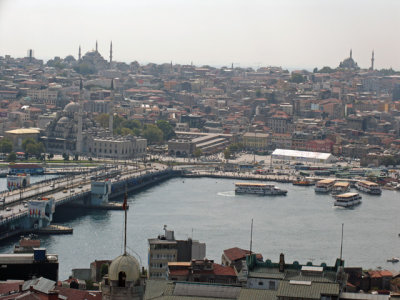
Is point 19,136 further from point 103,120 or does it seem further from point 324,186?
point 324,186

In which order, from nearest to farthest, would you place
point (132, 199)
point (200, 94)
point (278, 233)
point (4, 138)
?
point (278, 233) → point (132, 199) → point (4, 138) → point (200, 94)

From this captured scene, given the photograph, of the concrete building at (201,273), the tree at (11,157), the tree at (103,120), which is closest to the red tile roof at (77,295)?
the concrete building at (201,273)

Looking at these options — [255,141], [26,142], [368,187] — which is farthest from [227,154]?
[368,187]

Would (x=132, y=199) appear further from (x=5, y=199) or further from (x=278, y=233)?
(x=278, y=233)

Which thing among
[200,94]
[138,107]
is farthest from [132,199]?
[200,94]

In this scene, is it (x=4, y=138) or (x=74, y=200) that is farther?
(x=4, y=138)
